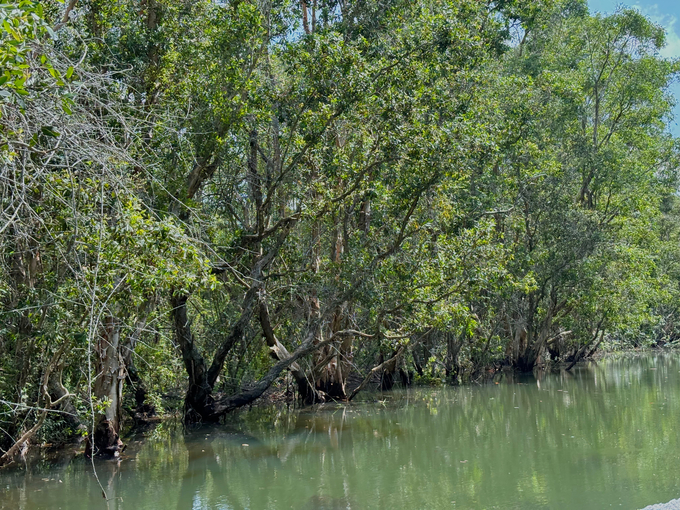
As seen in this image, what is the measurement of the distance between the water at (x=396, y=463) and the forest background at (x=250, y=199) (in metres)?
0.91

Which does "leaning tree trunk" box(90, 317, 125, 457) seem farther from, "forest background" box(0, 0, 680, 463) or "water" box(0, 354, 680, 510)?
"water" box(0, 354, 680, 510)

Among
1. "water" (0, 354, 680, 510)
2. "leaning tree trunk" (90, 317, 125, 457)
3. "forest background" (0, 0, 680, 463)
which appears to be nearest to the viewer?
"forest background" (0, 0, 680, 463)

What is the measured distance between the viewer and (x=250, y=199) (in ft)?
39.9

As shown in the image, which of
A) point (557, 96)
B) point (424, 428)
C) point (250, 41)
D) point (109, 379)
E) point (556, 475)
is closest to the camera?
point (556, 475)

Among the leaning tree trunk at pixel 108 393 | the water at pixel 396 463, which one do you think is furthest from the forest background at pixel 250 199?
the water at pixel 396 463

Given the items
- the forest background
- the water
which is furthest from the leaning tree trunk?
the water

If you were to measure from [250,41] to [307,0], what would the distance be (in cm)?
396

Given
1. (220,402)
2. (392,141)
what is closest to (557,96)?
(392,141)

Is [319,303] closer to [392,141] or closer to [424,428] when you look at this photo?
[424,428]

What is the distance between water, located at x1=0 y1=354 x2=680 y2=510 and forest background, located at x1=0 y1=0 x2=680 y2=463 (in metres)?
0.91

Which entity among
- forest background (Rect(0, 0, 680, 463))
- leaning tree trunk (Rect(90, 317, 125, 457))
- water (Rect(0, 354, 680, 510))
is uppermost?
forest background (Rect(0, 0, 680, 463))

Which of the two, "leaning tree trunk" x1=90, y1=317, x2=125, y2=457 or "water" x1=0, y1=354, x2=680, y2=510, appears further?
"leaning tree trunk" x1=90, y1=317, x2=125, y2=457

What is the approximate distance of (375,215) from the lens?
12422 millimetres

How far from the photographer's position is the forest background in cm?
602
